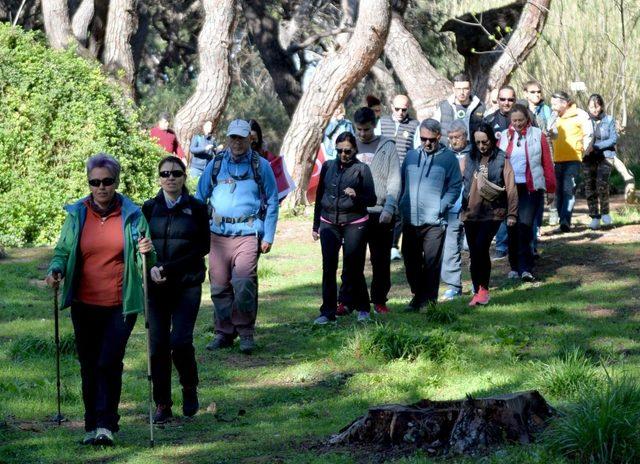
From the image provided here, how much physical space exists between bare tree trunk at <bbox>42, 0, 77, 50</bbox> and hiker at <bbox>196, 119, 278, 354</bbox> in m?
12.2

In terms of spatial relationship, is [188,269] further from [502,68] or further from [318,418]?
[502,68]

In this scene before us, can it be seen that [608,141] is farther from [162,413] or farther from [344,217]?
[162,413]

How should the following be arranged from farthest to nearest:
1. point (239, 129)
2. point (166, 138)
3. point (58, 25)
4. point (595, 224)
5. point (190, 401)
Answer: point (58, 25), point (166, 138), point (595, 224), point (239, 129), point (190, 401)

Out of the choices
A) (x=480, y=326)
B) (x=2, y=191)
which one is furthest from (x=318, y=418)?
(x=2, y=191)

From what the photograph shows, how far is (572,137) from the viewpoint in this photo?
1781cm

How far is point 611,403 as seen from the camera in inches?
258

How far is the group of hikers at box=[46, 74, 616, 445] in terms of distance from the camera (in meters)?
7.66

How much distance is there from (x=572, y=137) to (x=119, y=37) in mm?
8690

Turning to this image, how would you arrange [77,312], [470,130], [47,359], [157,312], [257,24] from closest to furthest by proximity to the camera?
[77,312] → [157,312] → [47,359] → [470,130] → [257,24]

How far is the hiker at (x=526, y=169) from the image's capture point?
1402 cm

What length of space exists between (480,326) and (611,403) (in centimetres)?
517

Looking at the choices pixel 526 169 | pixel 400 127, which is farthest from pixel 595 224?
pixel 400 127

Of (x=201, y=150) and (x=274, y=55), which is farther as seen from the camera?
(x=274, y=55)

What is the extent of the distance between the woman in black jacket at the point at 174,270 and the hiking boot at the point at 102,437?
861mm
